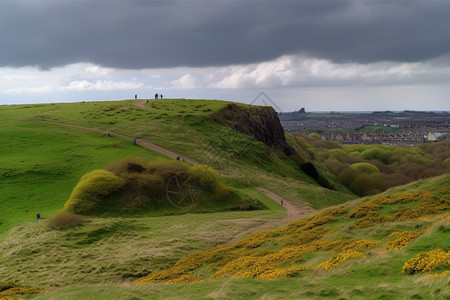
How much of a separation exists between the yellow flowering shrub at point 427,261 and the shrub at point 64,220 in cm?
2686

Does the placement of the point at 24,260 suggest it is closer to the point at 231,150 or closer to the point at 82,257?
the point at 82,257

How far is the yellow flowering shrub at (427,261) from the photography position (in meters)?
10.6

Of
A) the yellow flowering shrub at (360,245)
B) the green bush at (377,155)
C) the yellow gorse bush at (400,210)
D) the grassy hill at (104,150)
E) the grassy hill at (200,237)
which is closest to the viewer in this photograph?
the grassy hill at (200,237)

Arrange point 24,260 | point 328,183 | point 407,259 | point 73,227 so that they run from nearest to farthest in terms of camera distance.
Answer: point 407,259
point 24,260
point 73,227
point 328,183

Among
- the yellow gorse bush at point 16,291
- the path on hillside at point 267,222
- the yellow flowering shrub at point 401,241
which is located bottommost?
the path on hillside at point 267,222

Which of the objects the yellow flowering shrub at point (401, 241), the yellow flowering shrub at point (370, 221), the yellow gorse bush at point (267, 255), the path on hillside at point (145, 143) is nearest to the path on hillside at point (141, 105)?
the path on hillside at point (145, 143)

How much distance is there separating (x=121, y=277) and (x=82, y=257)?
5.00 metres

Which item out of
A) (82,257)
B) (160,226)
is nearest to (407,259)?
(82,257)

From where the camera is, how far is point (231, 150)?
217 ft

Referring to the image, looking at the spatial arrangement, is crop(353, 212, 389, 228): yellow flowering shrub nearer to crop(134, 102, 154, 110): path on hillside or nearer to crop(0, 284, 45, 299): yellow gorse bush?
crop(0, 284, 45, 299): yellow gorse bush

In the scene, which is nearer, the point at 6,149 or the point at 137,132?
the point at 6,149

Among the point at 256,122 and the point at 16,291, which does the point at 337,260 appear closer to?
the point at 16,291

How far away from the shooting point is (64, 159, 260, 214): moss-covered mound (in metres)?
36.0

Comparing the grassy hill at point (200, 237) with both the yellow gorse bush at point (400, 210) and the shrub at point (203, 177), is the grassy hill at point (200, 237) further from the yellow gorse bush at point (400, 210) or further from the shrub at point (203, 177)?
the shrub at point (203, 177)
